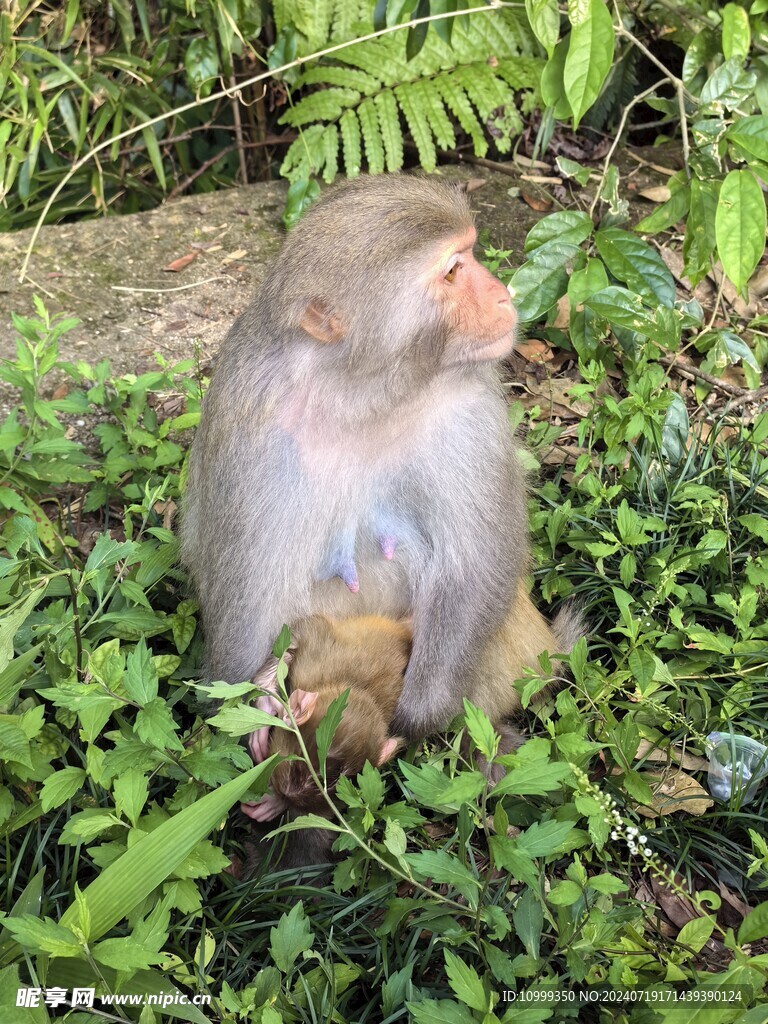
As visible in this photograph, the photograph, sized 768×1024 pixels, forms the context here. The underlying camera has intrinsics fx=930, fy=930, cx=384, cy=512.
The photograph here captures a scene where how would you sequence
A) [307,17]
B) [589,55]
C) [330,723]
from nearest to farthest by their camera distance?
[330,723] → [589,55] → [307,17]

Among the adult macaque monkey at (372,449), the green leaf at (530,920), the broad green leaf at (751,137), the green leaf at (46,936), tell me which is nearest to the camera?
the green leaf at (46,936)

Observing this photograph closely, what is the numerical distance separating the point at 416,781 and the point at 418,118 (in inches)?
130

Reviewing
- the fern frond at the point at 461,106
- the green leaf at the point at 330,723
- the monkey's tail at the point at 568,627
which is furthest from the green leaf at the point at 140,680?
the fern frond at the point at 461,106

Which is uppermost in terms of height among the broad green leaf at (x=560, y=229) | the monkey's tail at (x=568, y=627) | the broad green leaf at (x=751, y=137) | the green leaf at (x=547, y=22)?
the green leaf at (x=547, y=22)

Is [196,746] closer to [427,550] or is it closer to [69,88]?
[427,550]

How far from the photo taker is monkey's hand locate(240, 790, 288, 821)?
2156 mm

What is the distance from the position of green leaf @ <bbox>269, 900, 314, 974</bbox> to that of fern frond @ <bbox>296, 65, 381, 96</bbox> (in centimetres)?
355

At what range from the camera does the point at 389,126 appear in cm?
413

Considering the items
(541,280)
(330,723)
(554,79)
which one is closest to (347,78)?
→ (554,79)

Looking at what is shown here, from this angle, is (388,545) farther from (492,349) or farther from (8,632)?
(8,632)

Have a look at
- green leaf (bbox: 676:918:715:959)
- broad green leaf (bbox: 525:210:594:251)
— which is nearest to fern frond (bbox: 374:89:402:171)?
broad green leaf (bbox: 525:210:594:251)

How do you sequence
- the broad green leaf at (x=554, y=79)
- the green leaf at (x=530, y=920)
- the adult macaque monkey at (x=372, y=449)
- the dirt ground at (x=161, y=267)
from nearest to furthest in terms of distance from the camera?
the green leaf at (x=530, y=920)
the adult macaque monkey at (x=372, y=449)
the broad green leaf at (x=554, y=79)
the dirt ground at (x=161, y=267)

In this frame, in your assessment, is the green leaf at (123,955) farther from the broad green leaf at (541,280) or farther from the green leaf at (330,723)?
the broad green leaf at (541,280)

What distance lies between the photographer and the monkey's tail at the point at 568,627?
2.81 metres
